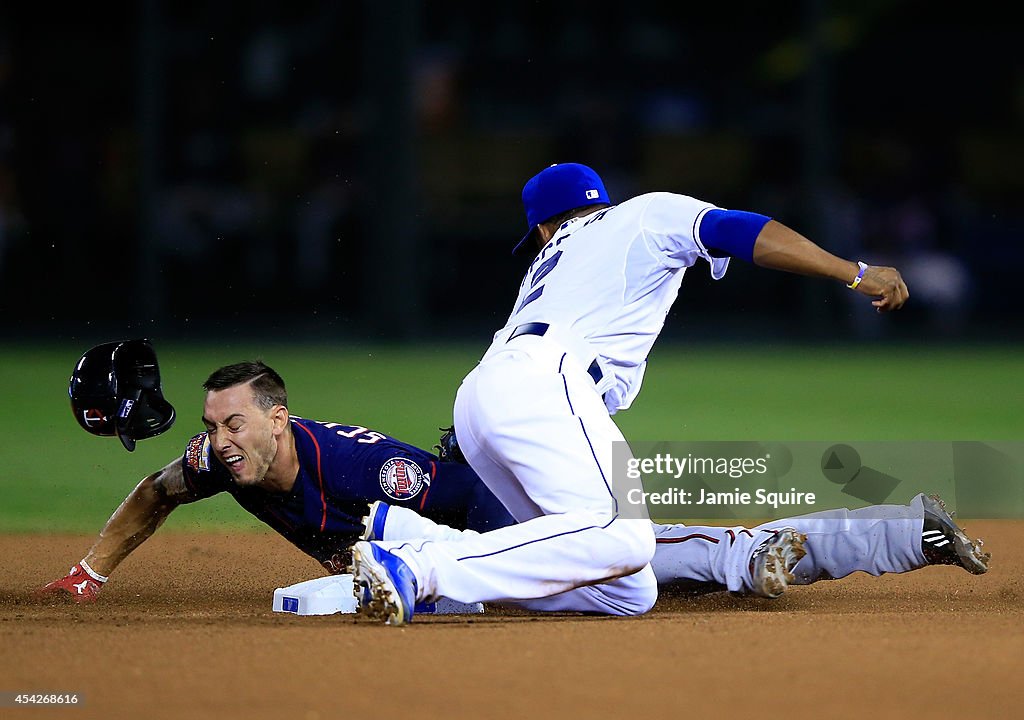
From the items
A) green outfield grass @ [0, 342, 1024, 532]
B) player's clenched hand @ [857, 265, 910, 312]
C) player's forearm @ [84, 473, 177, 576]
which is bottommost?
green outfield grass @ [0, 342, 1024, 532]

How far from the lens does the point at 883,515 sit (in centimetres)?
481

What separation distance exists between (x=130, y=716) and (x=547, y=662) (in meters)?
1.00

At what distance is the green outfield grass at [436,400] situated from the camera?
27.2 ft

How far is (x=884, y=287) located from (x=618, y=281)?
759 mm

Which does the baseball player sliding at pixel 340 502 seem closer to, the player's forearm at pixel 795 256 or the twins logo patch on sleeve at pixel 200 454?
the twins logo patch on sleeve at pixel 200 454

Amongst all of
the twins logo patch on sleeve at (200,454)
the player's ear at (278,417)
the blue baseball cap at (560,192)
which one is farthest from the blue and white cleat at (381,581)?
the blue baseball cap at (560,192)

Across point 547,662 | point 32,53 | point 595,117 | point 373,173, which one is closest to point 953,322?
point 595,117

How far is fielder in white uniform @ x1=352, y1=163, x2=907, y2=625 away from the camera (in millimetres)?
4102

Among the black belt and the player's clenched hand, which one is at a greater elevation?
the player's clenched hand

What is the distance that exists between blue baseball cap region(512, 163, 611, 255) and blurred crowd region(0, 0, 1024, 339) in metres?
11.9

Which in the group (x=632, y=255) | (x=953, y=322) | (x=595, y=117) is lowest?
(x=953, y=322)

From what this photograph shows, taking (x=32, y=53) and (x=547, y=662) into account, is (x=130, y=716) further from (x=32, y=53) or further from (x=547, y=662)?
(x=32, y=53)

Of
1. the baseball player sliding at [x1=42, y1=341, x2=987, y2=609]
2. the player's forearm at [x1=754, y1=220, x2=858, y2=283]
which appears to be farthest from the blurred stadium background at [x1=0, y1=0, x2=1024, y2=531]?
the player's forearm at [x1=754, y1=220, x2=858, y2=283]

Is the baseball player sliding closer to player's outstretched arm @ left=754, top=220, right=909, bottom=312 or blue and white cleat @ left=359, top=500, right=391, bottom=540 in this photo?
blue and white cleat @ left=359, top=500, right=391, bottom=540
